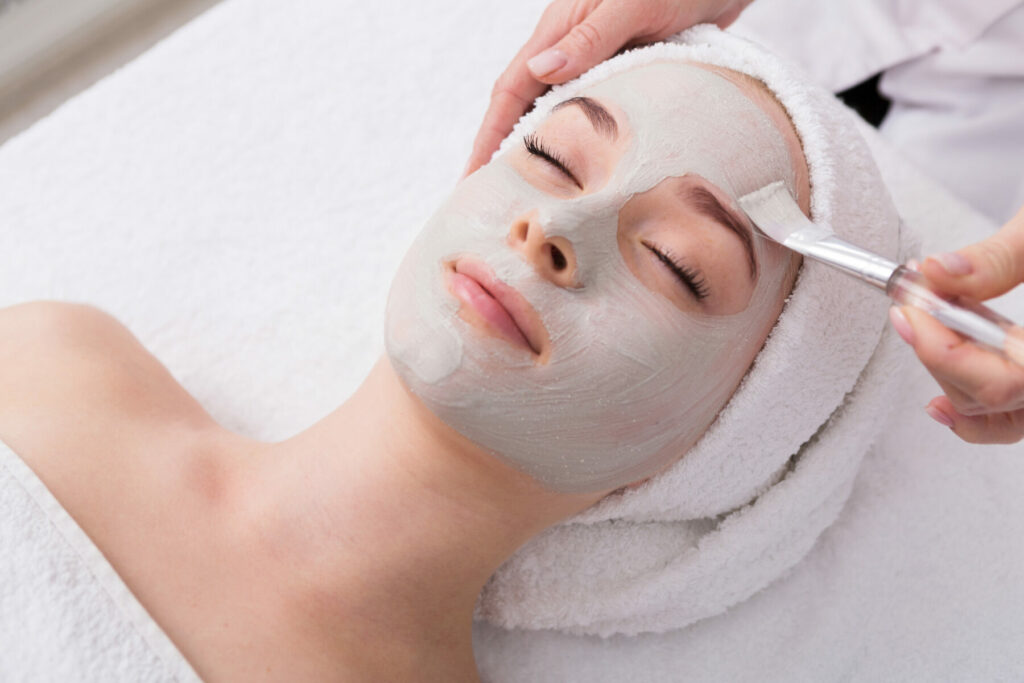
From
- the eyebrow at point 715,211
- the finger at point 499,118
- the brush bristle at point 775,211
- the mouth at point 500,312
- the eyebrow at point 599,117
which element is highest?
the finger at point 499,118

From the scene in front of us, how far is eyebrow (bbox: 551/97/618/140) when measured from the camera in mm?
910

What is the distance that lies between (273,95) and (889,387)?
1.15 m

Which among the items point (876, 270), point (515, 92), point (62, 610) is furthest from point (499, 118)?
point (62, 610)

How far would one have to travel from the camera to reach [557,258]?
85cm

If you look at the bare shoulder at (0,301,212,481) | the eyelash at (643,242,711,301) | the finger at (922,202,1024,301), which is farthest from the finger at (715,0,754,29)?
the bare shoulder at (0,301,212,481)

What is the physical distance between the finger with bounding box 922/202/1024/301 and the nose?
33 cm

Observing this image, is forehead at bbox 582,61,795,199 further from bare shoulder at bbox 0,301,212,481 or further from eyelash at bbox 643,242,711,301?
bare shoulder at bbox 0,301,212,481

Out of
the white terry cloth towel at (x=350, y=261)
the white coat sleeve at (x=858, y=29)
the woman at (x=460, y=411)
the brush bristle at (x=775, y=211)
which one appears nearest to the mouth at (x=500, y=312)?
the woman at (x=460, y=411)

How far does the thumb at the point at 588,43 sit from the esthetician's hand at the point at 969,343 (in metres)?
0.58

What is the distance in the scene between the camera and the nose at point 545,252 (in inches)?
32.7

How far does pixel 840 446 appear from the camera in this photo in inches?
42.3

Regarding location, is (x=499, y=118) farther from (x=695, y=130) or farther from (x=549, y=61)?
(x=695, y=130)

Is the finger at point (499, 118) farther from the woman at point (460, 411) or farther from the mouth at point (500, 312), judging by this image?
the mouth at point (500, 312)

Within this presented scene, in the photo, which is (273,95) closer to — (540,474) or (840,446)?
(540,474)
